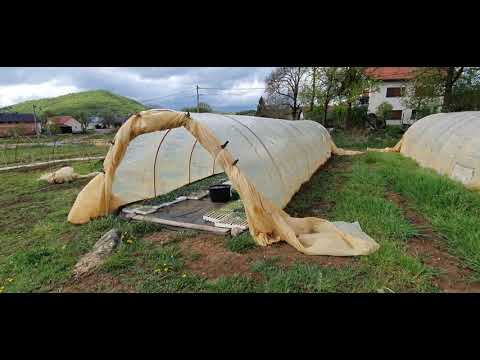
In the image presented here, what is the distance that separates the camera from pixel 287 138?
5.95 metres

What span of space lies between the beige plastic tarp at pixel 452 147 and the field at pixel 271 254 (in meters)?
0.85

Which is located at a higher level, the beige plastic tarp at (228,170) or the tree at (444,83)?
the tree at (444,83)

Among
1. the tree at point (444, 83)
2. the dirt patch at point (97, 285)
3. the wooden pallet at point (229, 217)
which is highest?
the tree at point (444, 83)

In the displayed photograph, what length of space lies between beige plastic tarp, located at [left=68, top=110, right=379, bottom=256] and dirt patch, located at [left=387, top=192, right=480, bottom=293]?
60 cm

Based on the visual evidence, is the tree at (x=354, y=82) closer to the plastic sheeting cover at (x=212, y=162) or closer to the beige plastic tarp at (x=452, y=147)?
the beige plastic tarp at (x=452, y=147)

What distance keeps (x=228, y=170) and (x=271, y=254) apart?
1.18 m

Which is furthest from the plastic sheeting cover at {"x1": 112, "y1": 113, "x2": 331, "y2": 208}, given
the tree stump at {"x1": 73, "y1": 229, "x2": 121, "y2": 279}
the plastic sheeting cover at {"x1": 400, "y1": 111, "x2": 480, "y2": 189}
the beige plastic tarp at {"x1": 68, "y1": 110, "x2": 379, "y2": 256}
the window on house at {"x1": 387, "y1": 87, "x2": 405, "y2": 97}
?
the window on house at {"x1": 387, "y1": 87, "x2": 405, "y2": 97}

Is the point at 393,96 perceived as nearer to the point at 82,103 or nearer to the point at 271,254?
the point at 271,254

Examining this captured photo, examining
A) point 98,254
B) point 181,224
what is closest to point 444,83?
point 181,224

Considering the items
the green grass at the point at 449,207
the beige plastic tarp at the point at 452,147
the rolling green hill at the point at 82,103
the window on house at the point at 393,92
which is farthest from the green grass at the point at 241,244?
the rolling green hill at the point at 82,103

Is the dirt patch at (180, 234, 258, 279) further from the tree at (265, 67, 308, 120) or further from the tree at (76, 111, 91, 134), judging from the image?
the tree at (76, 111, 91, 134)

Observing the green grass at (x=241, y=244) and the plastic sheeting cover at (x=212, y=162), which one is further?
the plastic sheeting cover at (x=212, y=162)

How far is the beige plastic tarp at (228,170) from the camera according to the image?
3309 mm

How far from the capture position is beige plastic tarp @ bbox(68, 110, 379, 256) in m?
3.31
